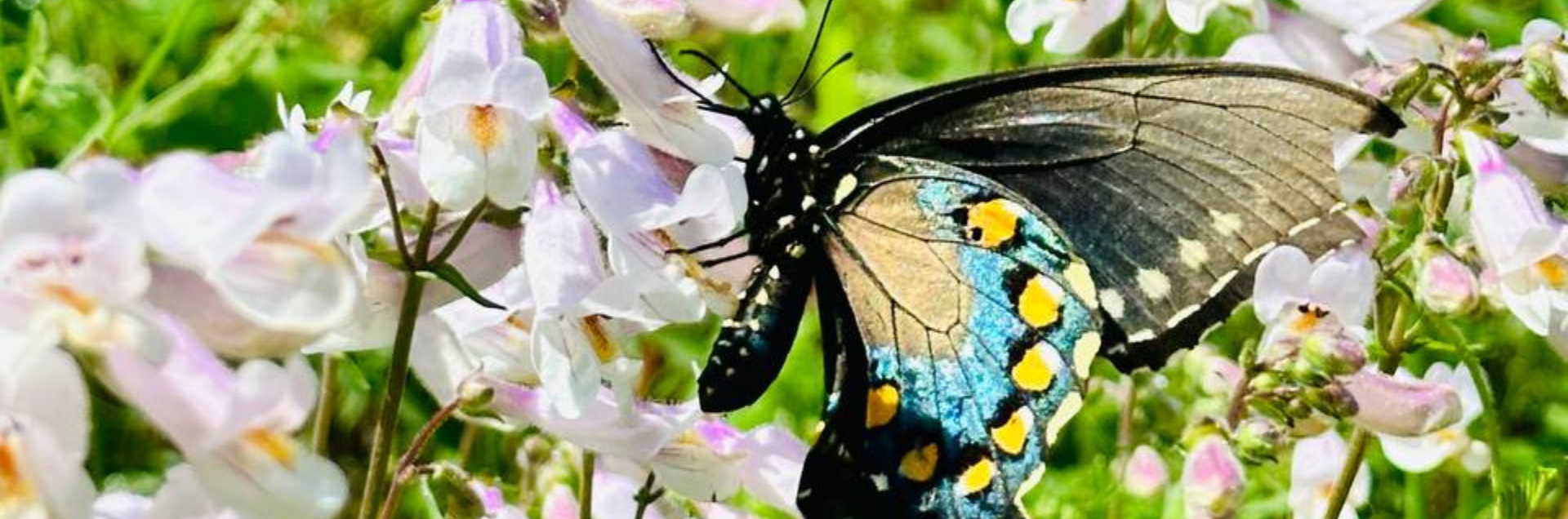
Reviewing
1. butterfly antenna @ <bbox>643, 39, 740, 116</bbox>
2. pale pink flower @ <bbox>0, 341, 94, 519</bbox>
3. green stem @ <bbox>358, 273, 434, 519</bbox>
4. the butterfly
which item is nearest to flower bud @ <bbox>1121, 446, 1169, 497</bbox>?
the butterfly

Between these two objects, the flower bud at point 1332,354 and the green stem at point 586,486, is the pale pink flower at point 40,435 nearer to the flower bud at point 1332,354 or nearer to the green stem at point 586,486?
the green stem at point 586,486

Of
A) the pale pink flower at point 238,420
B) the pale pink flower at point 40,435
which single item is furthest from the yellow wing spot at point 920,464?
the pale pink flower at point 40,435

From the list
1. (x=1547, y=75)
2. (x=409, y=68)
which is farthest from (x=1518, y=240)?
(x=409, y=68)

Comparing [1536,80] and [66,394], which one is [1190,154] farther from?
[66,394]

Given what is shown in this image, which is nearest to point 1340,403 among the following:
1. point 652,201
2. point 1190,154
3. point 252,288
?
point 1190,154

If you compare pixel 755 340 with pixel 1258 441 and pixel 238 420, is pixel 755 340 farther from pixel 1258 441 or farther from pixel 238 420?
pixel 238 420

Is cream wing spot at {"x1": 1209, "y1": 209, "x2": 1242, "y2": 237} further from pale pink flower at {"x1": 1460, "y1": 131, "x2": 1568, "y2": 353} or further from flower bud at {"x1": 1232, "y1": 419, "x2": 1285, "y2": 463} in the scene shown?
pale pink flower at {"x1": 1460, "y1": 131, "x2": 1568, "y2": 353}
